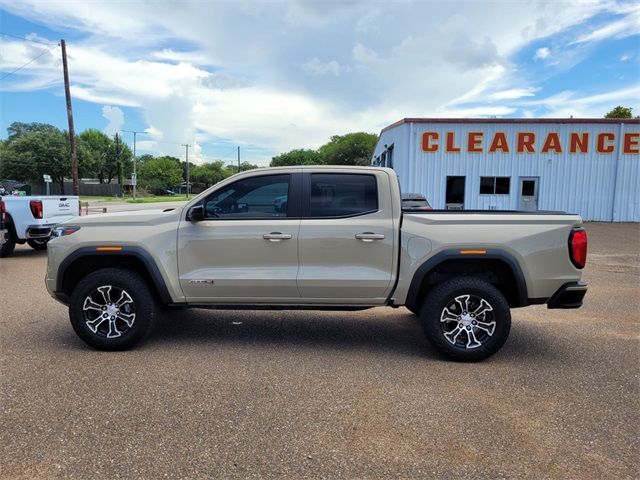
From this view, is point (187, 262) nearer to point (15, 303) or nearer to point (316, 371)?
point (316, 371)

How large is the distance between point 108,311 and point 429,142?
2116 cm

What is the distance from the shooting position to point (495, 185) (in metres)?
24.2

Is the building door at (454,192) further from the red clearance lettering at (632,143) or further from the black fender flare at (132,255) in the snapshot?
the black fender flare at (132,255)

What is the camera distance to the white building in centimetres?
2377

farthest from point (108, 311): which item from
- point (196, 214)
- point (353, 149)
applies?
point (353, 149)

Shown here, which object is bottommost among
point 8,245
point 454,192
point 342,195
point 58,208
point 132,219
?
point 8,245

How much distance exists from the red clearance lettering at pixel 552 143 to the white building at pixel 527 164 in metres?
0.04

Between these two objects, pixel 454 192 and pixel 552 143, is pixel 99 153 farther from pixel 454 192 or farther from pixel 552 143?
pixel 552 143

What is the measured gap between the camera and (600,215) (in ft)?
80.3

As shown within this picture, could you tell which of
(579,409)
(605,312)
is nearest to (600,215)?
(605,312)

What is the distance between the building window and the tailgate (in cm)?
1869

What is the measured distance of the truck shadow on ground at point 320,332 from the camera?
200 inches

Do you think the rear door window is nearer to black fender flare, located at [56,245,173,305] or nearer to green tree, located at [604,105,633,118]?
black fender flare, located at [56,245,173,305]

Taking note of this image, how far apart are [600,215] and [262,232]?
2459 centimetres
